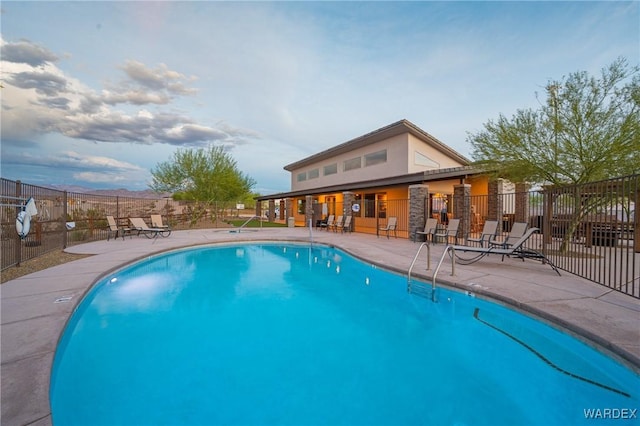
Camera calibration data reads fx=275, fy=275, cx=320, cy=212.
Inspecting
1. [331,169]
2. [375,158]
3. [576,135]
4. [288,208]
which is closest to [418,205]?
[576,135]

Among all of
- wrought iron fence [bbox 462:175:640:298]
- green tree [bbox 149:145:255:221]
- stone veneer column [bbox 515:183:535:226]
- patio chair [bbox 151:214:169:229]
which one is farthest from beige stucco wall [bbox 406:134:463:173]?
green tree [bbox 149:145:255:221]

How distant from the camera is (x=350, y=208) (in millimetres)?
18625

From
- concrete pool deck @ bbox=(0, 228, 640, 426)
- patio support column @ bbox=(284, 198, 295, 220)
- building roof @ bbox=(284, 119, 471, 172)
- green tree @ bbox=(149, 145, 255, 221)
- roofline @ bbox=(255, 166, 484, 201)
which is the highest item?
building roof @ bbox=(284, 119, 471, 172)

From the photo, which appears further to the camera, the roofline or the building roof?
the building roof

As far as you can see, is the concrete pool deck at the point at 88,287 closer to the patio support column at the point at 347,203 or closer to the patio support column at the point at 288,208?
the patio support column at the point at 347,203

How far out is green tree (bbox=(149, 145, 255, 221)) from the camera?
22.3 m

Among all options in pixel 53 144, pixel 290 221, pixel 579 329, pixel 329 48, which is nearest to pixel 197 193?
pixel 290 221

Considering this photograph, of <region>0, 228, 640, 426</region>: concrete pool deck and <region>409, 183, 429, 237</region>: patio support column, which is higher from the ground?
<region>409, 183, 429, 237</region>: patio support column

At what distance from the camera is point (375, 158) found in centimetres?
1881

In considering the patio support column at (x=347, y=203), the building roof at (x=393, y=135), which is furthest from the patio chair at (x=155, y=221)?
the building roof at (x=393, y=135)

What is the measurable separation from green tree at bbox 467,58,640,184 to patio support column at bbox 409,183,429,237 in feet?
11.4

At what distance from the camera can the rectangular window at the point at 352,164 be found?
2038 cm

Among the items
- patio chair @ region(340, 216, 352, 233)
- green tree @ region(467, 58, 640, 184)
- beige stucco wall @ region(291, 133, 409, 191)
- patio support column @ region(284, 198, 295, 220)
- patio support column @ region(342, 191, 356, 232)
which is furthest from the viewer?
patio support column @ region(284, 198, 295, 220)

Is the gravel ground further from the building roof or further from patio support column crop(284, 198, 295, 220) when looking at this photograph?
patio support column crop(284, 198, 295, 220)
